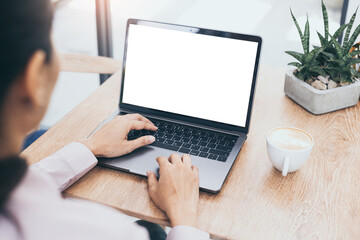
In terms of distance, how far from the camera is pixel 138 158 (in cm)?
92

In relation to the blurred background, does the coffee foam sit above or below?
above

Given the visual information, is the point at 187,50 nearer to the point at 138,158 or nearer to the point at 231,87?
the point at 231,87

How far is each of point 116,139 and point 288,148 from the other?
1.27ft

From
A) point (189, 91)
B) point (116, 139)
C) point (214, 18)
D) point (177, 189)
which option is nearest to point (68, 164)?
point (116, 139)

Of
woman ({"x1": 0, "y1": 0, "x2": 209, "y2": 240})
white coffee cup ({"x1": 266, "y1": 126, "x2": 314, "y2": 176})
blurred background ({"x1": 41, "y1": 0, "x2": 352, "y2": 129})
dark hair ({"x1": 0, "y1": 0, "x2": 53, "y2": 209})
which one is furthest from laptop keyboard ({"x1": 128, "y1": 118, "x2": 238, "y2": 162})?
blurred background ({"x1": 41, "y1": 0, "x2": 352, "y2": 129})

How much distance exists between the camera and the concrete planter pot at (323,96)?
106 cm

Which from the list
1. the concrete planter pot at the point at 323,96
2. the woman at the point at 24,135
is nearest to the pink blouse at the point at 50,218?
the woman at the point at 24,135

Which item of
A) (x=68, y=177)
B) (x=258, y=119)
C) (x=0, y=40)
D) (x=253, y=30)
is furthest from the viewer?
(x=253, y=30)

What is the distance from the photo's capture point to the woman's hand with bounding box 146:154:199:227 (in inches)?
29.9

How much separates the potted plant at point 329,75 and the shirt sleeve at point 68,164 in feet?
1.95

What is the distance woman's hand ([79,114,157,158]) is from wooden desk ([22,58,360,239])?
0.05 meters

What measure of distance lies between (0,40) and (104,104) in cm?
78

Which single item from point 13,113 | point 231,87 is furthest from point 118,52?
point 13,113

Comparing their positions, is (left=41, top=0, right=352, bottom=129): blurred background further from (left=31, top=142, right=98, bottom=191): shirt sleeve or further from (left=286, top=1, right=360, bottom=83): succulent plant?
(left=31, top=142, right=98, bottom=191): shirt sleeve
